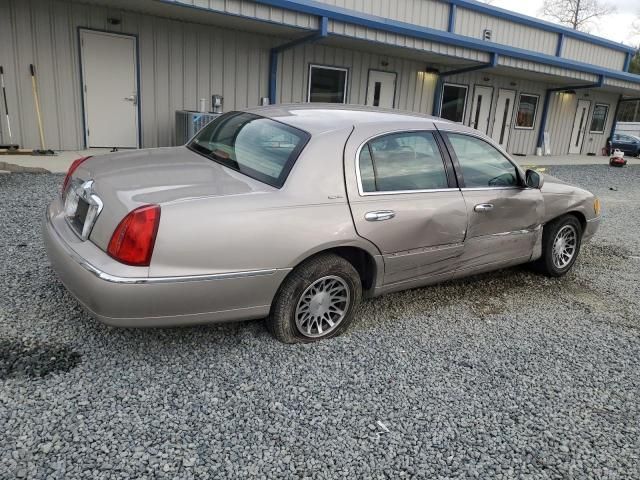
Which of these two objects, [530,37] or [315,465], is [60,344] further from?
[530,37]

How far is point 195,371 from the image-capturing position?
284cm

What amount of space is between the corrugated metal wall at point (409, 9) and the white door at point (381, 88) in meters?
1.64

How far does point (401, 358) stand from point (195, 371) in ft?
4.26

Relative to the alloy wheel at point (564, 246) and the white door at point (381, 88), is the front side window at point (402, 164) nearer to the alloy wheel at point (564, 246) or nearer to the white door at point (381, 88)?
the alloy wheel at point (564, 246)

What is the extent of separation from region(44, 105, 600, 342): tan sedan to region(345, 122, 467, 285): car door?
0.03ft

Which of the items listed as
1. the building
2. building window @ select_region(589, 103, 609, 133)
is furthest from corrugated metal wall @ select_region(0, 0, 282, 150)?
building window @ select_region(589, 103, 609, 133)

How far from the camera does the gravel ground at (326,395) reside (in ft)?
7.29

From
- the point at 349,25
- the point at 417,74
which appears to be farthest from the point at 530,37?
the point at 349,25

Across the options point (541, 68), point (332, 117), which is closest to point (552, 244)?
point (332, 117)

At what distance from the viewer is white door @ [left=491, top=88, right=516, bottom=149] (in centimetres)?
1703

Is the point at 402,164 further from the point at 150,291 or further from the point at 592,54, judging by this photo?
the point at 592,54

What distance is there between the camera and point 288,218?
290 cm

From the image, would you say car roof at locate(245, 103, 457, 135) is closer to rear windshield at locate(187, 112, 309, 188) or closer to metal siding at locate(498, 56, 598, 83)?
rear windshield at locate(187, 112, 309, 188)

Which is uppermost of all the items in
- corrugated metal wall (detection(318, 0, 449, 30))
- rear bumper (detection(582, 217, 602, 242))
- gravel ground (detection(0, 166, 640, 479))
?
corrugated metal wall (detection(318, 0, 449, 30))
